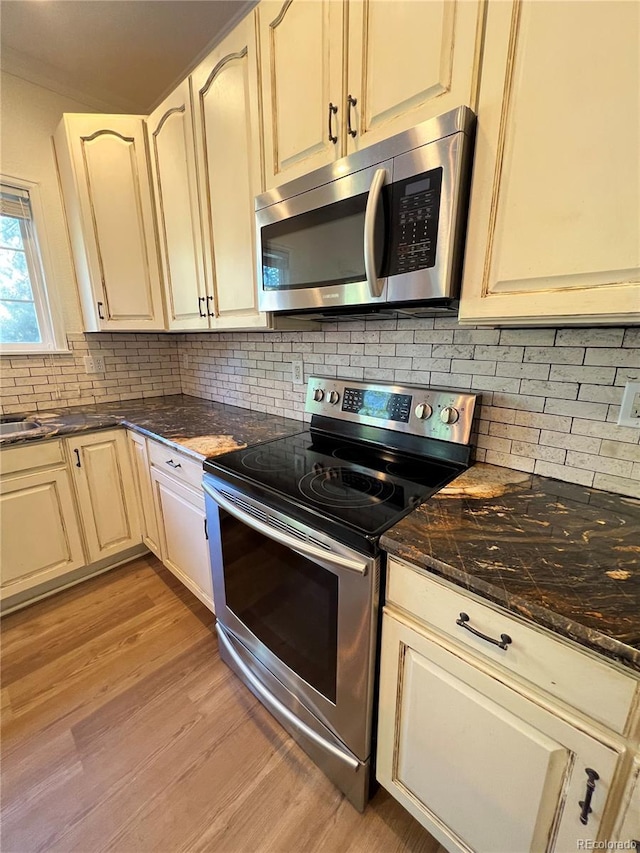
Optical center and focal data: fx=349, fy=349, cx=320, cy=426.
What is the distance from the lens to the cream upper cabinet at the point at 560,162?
647 mm

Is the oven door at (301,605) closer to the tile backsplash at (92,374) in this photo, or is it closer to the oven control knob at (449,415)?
the oven control knob at (449,415)

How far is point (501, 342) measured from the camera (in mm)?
1130

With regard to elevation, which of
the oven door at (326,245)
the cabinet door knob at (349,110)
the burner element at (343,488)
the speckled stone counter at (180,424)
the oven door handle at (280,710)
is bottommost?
the oven door handle at (280,710)

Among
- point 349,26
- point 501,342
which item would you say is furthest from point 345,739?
point 349,26

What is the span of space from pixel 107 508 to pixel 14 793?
115 centimetres

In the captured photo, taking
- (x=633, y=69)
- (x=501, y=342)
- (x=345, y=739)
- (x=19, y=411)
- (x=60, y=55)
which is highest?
(x=60, y=55)

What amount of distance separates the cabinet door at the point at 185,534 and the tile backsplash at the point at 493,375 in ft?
2.15

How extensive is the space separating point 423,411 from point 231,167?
1.24m

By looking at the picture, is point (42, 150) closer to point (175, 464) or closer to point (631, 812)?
point (175, 464)

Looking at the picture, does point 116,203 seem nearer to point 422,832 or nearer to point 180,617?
point 180,617

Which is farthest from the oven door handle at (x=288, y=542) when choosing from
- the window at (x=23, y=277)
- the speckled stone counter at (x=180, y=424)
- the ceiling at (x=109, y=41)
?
the ceiling at (x=109, y=41)

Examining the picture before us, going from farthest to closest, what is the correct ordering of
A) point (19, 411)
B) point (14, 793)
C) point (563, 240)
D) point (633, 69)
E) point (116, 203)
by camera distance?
1. point (19, 411)
2. point (116, 203)
3. point (14, 793)
4. point (563, 240)
5. point (633, 69)

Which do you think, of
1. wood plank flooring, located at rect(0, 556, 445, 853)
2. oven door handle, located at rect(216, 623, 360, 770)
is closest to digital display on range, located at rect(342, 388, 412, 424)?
oven door handle, located at rect(216, 623, 360, 770)

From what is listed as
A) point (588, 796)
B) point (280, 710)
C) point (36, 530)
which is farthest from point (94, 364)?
point (588, 796)
